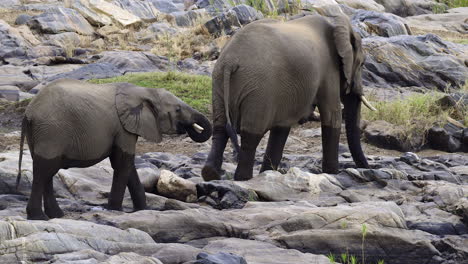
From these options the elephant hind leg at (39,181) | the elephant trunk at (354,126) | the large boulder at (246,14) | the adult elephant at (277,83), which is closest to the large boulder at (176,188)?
the adult elephant at (277,83)

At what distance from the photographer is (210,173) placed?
1067 cm

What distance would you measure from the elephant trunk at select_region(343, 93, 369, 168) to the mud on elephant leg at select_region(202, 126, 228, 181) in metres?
2.18

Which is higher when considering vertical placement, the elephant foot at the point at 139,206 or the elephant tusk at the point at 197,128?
the elephant tusk at the point at 197,128

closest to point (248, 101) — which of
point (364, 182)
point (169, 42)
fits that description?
point (364, 182)

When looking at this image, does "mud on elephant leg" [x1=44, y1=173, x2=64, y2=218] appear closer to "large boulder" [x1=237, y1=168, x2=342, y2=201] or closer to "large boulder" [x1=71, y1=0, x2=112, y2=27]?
"large boulder" [x1=237, y1=168, x2=342, y2=201]

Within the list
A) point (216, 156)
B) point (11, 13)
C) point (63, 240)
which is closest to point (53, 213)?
point (63, 240)

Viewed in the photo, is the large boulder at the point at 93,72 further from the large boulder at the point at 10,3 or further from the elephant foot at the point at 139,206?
the large boulder at the point at 10,3

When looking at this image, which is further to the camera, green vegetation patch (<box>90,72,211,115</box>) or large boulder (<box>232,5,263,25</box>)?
large boulder (<box>232,5,263,25</box>)

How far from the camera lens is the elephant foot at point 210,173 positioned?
10641 mm

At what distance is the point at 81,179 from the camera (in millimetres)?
10164

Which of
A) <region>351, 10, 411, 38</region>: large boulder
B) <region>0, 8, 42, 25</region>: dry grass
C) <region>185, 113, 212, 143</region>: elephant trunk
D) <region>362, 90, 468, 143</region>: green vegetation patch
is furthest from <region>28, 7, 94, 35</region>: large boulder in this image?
<region>185, 113, 212, 143</region>: elephant trunk

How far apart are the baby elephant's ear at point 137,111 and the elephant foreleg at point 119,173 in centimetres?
26

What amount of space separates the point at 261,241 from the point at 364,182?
9.42ft

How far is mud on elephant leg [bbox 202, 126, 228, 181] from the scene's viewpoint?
10.6 meters
